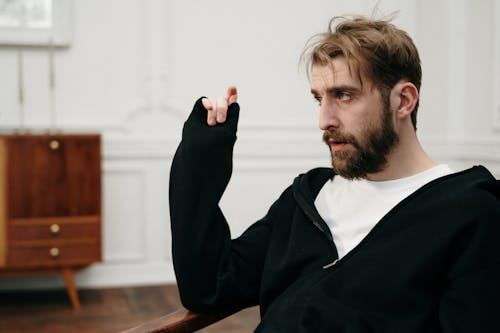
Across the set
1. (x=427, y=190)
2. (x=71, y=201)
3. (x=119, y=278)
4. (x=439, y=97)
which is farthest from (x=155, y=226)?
(x=427, y=190)

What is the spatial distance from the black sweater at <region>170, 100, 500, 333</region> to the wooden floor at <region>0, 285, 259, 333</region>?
1812mm

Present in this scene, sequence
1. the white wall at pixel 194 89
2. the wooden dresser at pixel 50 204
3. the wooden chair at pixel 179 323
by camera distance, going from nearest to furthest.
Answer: the wooden chair at pixel 179 323
the wooden dresser at pixel 50 204
the white wall at pixel 194 89

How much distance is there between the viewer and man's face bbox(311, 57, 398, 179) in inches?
61.3

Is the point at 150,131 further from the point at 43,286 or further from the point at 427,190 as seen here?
the point at 427,190

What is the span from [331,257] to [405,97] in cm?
40

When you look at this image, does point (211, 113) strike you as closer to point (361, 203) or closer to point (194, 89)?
point (361, 203)

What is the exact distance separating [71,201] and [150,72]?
98 cm

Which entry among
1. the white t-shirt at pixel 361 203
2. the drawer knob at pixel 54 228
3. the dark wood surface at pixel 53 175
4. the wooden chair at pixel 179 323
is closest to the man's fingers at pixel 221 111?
the white t-shirt at pixel 361 203

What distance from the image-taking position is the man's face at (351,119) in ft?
5.11

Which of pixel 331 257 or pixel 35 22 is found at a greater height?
pixel 35 22

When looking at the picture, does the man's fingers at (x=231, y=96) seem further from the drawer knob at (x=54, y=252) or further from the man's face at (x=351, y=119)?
the drawer knob at (x=54, y=252)

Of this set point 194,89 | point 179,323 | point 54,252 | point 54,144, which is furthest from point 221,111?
point 194,89

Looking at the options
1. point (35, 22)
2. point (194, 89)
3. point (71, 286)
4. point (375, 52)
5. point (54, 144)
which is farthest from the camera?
point (194, 89)

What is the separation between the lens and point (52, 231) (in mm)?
3754
